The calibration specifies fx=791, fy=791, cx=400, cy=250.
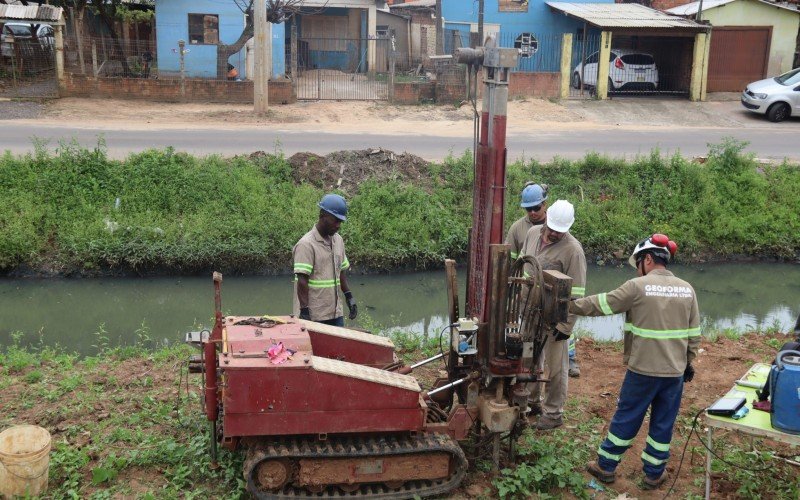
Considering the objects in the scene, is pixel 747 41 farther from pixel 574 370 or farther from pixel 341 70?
pixel 574 370

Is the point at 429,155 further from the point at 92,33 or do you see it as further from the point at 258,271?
the point at 92,33

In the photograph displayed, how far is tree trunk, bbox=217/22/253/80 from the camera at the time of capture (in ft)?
78.1

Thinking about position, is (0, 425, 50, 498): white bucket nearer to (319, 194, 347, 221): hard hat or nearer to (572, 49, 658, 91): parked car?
(319, 194, 347, 221): hard hat

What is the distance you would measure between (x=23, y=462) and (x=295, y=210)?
8638 millimetres

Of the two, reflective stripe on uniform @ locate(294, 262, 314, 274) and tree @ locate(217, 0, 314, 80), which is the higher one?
tree @ locate(217, 0, 314, 80)

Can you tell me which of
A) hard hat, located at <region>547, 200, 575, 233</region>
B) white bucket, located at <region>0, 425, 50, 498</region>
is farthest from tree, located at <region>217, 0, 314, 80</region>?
white bucket, located at <region>0, 425, 50, 498</region>

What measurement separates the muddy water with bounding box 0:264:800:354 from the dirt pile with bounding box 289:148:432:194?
230 centimetres

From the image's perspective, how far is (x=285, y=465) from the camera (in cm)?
522

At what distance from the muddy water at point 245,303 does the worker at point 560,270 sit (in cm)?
322

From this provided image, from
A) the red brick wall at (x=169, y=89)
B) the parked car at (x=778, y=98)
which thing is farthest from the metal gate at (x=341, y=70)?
the parked car at (x=778, y=98)

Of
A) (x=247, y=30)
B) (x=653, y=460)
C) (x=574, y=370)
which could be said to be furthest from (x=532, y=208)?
(x=247, y=30)

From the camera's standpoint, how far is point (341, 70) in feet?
96.1

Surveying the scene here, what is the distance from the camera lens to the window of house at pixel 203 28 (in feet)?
85.7

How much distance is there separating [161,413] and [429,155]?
35.3 ft
